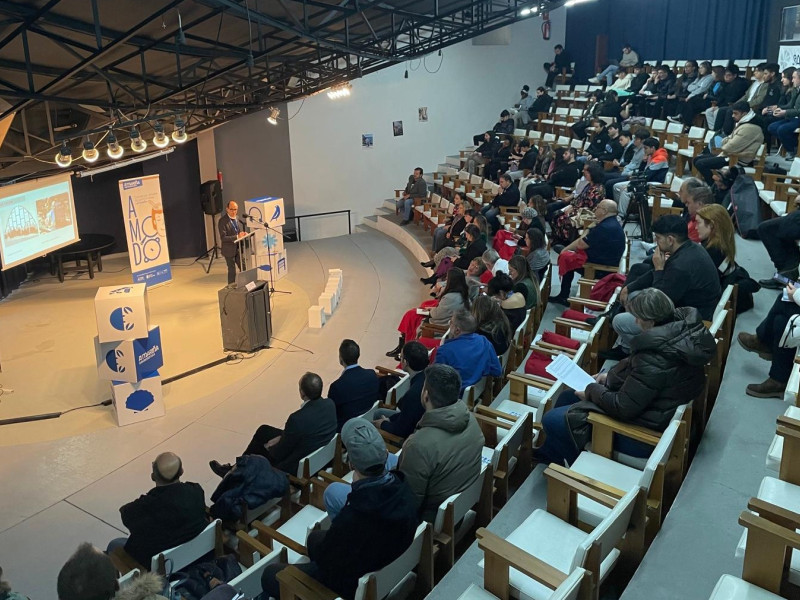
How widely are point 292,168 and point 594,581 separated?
13.0 metres

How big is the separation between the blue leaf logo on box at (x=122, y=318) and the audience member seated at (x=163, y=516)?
3727 millimetres

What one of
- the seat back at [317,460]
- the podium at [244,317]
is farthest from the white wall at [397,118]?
the seat back at [317,460]

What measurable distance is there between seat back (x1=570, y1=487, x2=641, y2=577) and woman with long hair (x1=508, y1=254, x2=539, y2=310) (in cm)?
310

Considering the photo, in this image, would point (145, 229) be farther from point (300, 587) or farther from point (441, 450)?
point (300, 587)

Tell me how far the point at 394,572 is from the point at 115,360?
5004mm

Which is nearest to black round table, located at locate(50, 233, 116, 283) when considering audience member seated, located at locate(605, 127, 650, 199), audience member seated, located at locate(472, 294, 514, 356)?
audience member seated, located at locate(605, 127, 650, 199)

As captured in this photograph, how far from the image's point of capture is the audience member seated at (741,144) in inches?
301

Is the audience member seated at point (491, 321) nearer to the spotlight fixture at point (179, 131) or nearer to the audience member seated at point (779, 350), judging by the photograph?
the audience member seated at point (779, 350)

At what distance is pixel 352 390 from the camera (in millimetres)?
4848

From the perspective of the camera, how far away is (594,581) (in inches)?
98.3

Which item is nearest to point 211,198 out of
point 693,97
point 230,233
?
point 230,233

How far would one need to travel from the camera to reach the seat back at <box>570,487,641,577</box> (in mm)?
2458

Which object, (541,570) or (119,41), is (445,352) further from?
(119,41)

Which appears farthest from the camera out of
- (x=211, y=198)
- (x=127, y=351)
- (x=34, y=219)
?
(x=211, y=198)
